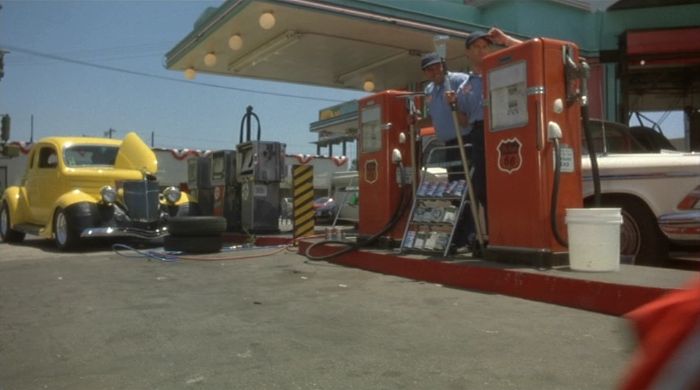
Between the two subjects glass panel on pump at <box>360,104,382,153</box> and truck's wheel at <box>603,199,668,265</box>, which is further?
glass panel on pump at <box>360,104,382,153</box>

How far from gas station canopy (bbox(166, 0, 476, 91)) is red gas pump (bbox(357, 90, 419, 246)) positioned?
3628 mm

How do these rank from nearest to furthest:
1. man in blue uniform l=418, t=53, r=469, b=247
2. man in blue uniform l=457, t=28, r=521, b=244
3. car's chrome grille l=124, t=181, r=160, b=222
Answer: man in blue uniform l=457, t=28, r=521, b=244 < man in blue uniform l=418, t=53, r=469, b=247 < car's chrome grille l=124, t=181, r=160, b=222

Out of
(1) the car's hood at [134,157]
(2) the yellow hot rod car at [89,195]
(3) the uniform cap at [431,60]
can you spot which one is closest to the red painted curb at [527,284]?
(3) the uniform cap at [431,60]

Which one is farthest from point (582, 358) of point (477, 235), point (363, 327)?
point (477, 235)

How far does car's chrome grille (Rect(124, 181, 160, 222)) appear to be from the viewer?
1069 centimetres

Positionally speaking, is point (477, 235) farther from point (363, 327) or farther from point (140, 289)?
point (140, 289)

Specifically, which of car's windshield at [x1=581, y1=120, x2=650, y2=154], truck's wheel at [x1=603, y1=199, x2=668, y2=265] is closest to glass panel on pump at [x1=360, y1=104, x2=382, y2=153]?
car's windshield at [x1=581, y1=120, x2=650, y2=154]

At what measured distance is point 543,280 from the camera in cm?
508

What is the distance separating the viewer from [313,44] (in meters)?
13.3

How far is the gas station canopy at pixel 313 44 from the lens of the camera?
11.1 meters

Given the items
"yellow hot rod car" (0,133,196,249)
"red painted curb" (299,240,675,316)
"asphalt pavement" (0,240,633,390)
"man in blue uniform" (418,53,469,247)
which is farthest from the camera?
"yellow hot rod car" (0,133,196,249)

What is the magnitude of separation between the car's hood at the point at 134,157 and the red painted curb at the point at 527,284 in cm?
615

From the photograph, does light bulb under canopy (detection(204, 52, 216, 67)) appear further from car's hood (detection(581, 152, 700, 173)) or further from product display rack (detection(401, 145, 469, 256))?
car's hood (detection(581, 152, 700, 173))

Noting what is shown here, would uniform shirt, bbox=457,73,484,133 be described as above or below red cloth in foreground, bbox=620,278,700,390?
above
